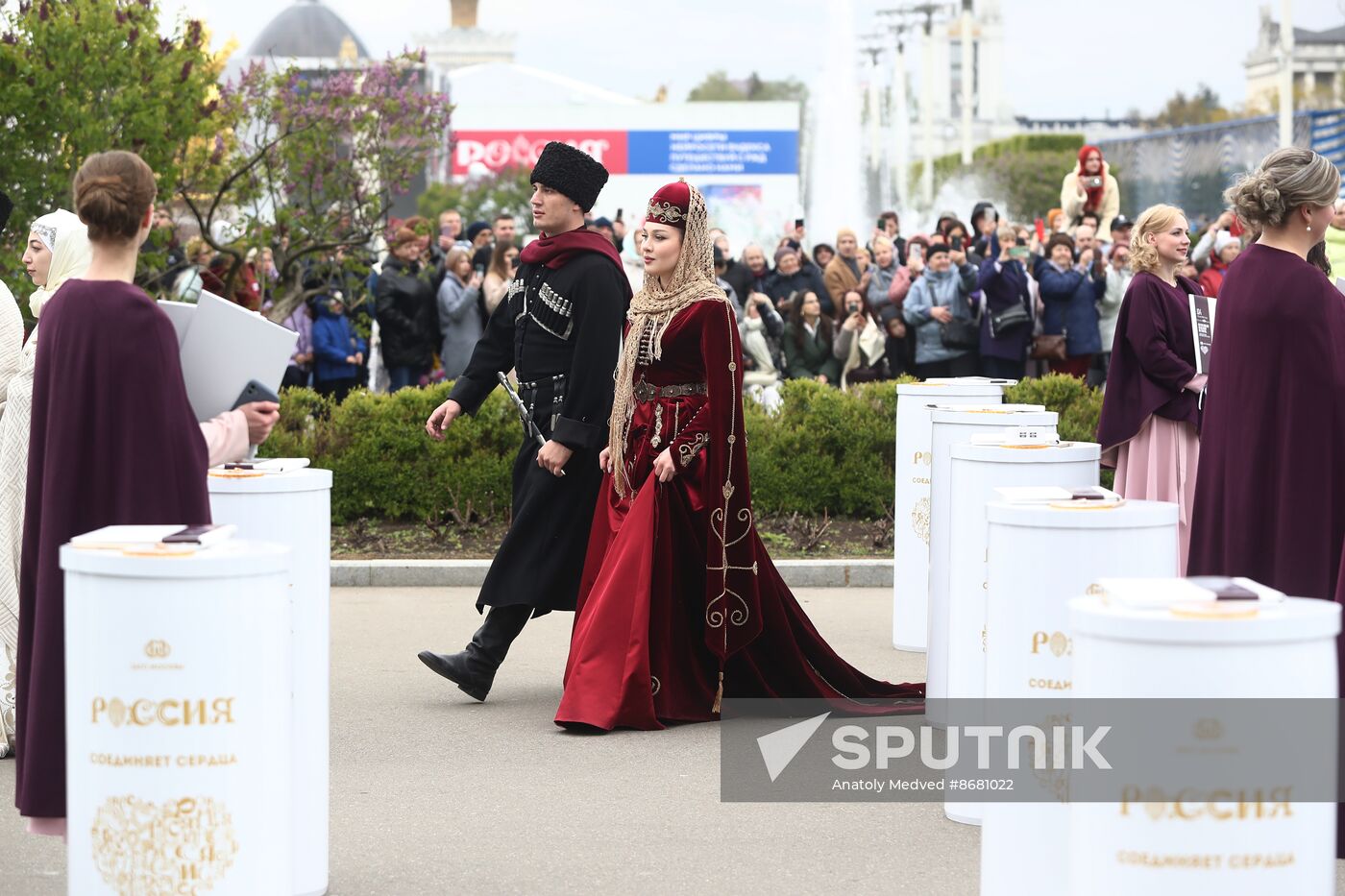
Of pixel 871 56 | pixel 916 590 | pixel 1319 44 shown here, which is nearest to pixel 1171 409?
pixel 916 590

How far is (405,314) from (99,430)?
10.9 m

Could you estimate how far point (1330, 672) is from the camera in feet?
12.4

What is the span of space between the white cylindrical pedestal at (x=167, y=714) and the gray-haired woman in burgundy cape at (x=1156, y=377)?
5.94 meters

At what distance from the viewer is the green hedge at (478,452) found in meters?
12.7

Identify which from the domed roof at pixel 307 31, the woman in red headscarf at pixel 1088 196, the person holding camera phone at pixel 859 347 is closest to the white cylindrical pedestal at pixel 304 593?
the person holding camera phone at pixel 859 347

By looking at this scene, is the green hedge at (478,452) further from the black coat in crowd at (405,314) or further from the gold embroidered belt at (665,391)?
the gold embroidered belt at (665,391)

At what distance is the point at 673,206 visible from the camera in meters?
7.84

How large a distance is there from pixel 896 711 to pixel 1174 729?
13.5 ft

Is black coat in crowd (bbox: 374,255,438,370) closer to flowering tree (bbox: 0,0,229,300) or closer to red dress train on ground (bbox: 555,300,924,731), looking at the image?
flowering tree (bbox: 0,0,229,300)

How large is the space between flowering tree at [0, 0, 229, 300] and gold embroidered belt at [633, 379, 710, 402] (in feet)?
23.1

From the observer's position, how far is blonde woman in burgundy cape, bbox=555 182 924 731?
7656 mm

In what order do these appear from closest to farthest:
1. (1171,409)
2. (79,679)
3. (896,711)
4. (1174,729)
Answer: (1174,729), (79,679), (896,711), (1171,409)

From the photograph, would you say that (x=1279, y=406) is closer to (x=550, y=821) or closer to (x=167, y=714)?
(x=550, y=821)

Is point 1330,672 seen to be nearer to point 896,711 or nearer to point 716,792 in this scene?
point 716,792
